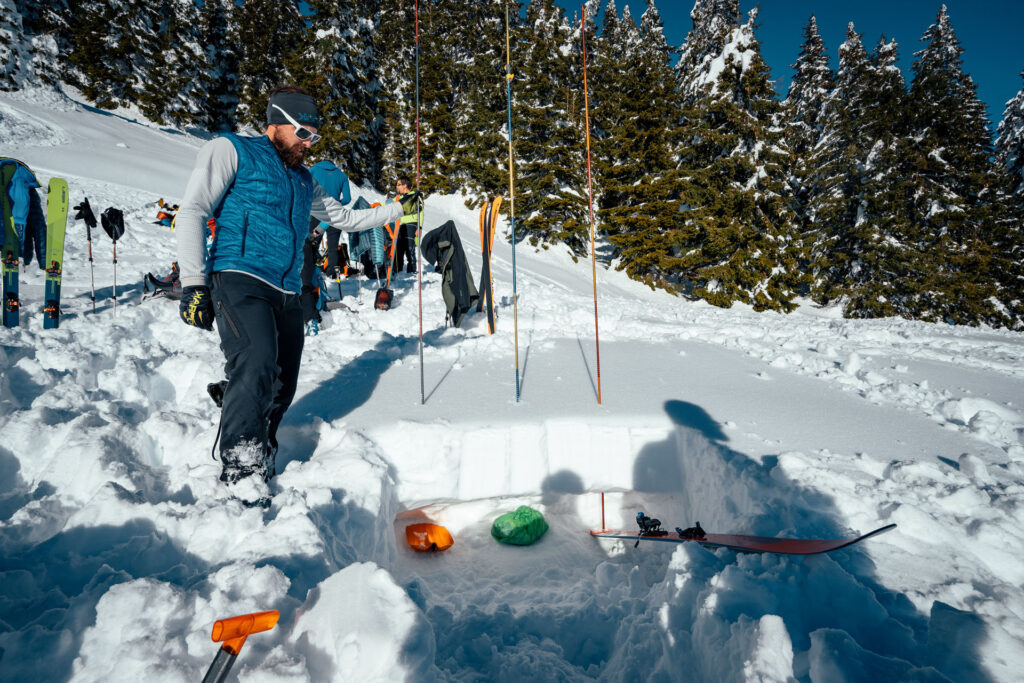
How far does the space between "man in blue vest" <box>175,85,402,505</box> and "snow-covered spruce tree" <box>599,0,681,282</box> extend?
53.7ft

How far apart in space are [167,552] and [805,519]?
2679 mm

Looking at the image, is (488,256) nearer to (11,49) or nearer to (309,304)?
(309,304)

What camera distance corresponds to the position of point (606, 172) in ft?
58.6

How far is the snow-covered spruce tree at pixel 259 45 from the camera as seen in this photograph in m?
31.7

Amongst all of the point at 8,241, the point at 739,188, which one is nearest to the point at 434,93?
the point at 739,188

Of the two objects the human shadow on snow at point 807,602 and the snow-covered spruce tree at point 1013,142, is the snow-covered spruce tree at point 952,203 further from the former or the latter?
the human shadow on snow at point 807,602

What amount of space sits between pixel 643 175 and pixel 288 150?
1775cm

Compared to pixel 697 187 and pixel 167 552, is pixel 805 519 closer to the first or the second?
pixel 167 552

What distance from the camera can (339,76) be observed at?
24359mm

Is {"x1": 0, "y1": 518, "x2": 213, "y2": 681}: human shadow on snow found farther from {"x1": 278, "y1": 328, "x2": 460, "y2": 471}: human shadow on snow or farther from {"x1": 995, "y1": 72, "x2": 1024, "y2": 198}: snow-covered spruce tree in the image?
{"x1": 995, "y1": 72, "x2": 1024, "y2": 198}: snow-covered spruce tree

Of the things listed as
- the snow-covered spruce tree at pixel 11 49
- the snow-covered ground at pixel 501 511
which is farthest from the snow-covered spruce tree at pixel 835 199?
the snow-covered spruce tree at pixel 11 49

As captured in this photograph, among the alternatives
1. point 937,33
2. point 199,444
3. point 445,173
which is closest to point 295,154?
point 199,444

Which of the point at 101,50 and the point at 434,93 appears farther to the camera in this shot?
the point at 101,50

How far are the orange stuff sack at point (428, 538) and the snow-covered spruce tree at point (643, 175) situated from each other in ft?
52.7
